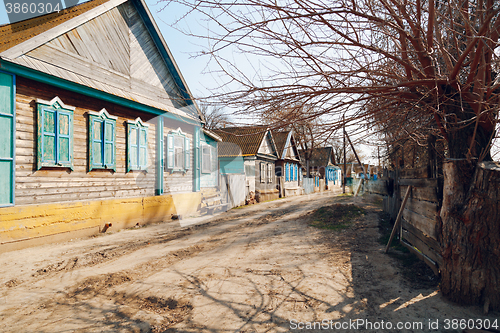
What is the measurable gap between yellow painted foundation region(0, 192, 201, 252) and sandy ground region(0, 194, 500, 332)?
405 mm

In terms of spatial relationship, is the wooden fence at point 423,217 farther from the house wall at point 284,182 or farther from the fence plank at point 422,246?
the house wall at point 284,182

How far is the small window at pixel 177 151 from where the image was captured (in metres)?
12.1

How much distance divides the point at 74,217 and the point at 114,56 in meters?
5.41

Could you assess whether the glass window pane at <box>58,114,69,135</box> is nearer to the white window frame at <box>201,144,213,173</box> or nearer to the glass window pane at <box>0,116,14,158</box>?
the glass window pane at <box>0,116,14,158</box>

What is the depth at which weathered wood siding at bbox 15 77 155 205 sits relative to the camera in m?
6.93

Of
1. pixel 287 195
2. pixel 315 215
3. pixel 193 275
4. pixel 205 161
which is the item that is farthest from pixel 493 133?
pixel 287 195

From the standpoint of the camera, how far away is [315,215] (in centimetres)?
1113

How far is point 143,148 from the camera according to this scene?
10.8m

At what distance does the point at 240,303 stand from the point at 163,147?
29.8ft

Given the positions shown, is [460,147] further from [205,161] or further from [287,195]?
[287,195]

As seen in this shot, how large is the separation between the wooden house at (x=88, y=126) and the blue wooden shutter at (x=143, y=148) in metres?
0.06

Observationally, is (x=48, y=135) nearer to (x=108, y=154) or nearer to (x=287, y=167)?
(x=108, y=154)

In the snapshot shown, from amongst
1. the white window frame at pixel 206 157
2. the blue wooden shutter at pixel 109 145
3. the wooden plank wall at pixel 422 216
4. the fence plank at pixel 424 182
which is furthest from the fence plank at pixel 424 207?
the white window frame at pixel 206 157

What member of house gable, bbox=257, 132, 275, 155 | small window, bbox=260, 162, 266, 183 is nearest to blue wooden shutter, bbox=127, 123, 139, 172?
house gable, bbox=257, 132, 275, 155
